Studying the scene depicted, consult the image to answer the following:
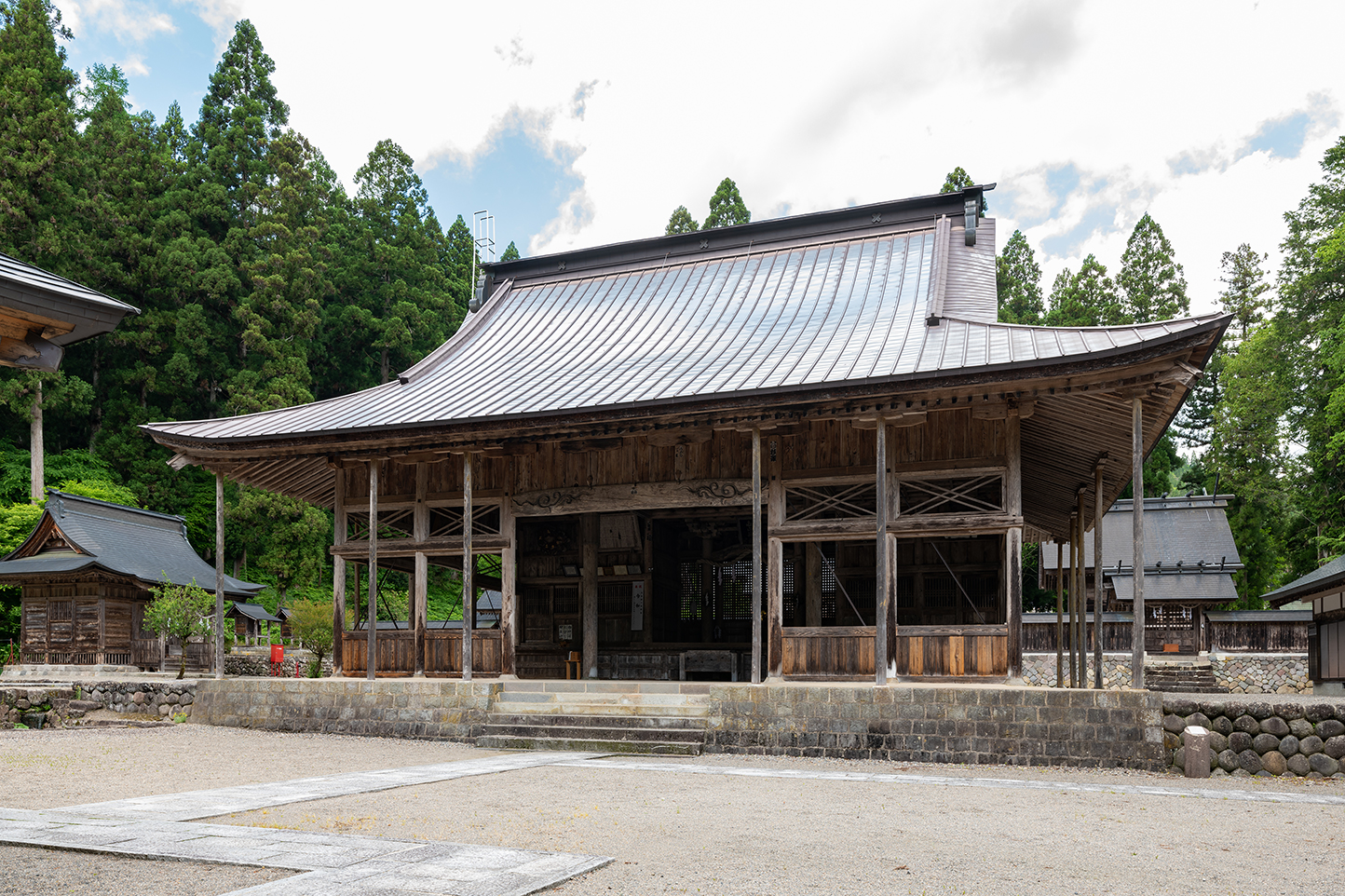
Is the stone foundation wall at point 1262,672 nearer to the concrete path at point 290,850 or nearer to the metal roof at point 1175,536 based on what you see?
the metal roof at point 1175,536

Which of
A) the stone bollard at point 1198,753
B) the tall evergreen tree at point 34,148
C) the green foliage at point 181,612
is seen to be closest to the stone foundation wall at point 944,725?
the stone bollard at point 1198,753

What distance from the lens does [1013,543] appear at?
13.2 m

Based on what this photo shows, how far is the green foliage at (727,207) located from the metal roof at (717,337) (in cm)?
2345

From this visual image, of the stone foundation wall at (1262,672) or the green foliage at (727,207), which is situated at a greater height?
the green foliage at (727,207)

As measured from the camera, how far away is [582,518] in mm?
19250

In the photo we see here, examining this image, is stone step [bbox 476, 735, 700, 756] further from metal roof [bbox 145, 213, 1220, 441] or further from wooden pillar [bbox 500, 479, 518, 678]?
metal roof [bbox 145, 213, 1220, 441]

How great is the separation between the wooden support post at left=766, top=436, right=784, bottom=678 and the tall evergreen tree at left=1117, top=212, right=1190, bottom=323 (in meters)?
33.4

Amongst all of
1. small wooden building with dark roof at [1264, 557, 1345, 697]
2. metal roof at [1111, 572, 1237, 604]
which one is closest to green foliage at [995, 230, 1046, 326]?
metal roof at [1111, 572, 1237, 604]

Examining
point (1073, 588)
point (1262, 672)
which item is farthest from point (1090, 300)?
point (1073, 588)

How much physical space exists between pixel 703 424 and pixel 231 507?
29.9 metres

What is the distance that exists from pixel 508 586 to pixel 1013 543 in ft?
26.3

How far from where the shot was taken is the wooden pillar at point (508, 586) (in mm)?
15961

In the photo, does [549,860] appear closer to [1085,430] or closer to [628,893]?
[628,893]

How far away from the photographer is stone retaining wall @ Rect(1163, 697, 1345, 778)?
11016 millimetres
